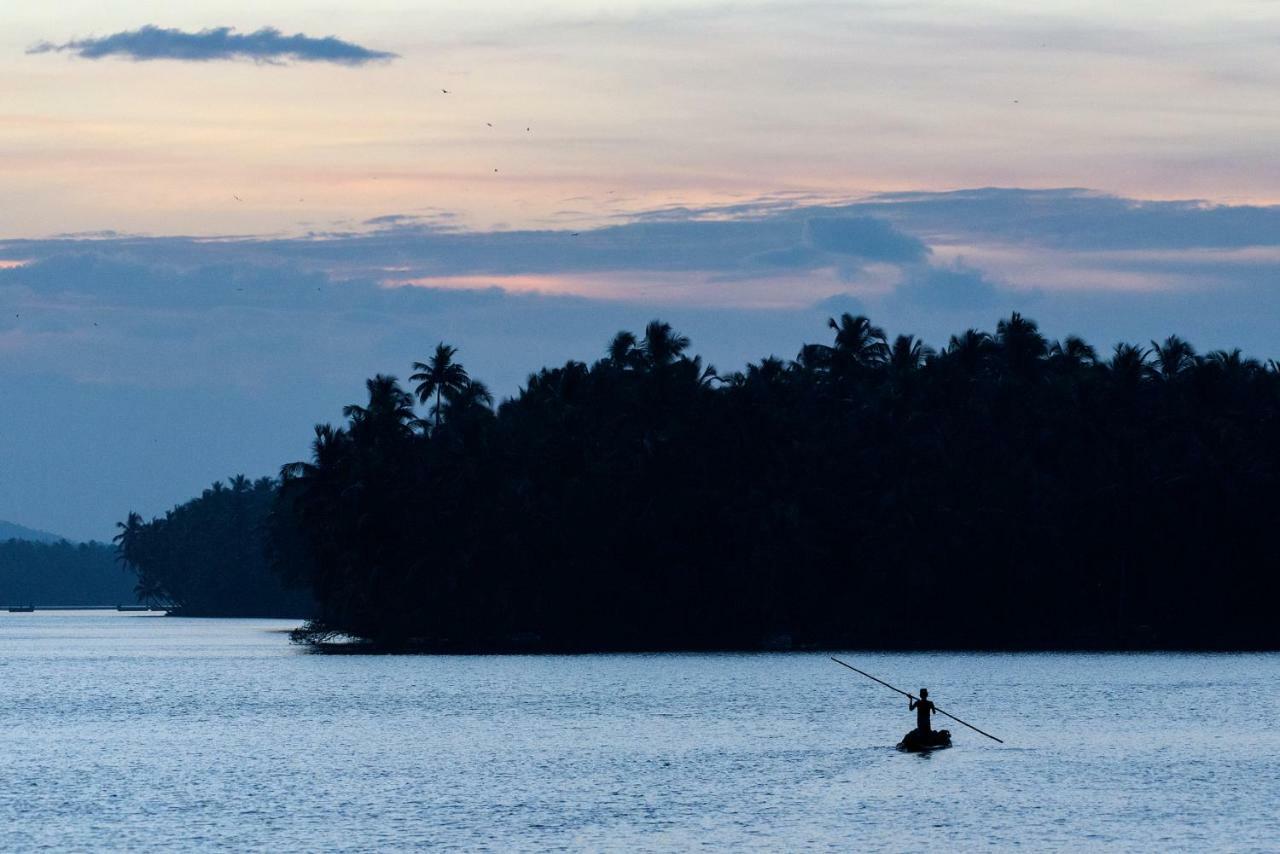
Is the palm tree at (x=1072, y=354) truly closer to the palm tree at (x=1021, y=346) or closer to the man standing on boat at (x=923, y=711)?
the palm tree at (x=1021, y=346)

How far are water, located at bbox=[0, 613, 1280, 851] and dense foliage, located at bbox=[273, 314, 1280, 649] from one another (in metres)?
12.4

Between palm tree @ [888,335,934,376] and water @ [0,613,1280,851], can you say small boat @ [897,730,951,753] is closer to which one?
water @ [0,613,1280,851]

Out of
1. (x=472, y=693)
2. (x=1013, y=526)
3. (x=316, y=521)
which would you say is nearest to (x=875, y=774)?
(x=472, y=693)

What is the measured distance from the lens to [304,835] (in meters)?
44.2

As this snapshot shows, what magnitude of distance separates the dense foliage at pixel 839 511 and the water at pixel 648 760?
40.8 feet

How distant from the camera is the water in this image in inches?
1741

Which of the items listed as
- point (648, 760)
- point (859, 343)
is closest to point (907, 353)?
point (859, 343)

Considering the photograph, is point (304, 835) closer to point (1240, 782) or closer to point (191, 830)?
point (191, 830)

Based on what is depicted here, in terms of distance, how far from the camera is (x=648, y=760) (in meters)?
59.1

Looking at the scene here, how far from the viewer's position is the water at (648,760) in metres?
44.2

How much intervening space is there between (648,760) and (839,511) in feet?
197

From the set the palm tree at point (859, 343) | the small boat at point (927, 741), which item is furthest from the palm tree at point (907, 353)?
the small boat at point (927, 741)

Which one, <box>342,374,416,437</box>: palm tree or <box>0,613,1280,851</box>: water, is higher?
<box>342,374,416,437</box>: palm tree

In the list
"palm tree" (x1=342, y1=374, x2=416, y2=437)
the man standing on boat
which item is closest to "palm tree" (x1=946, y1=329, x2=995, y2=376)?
"palm tree" (x1=342, y1=374, x2=416, y2=437)
